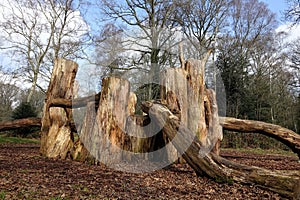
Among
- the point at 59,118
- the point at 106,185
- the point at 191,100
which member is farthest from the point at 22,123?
the point at 106,185

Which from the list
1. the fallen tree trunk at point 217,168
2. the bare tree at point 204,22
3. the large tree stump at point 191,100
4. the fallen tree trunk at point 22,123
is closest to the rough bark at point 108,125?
the fallen tree trunk at point 217,168

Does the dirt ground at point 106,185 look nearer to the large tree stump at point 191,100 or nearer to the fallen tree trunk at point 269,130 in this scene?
the large tree stump at point 191,100

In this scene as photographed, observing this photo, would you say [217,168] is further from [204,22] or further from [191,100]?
[204,22]

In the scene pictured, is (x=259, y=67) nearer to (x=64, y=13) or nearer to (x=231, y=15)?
(x=231, y=15)

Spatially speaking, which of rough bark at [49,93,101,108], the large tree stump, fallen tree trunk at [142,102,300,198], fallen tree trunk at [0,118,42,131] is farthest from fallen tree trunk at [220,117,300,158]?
fallen tree trunk at [0,118,42,131]

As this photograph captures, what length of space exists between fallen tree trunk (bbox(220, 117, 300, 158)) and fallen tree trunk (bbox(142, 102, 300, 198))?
2372 mm

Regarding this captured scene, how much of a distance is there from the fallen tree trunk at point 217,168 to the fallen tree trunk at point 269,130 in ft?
7.78

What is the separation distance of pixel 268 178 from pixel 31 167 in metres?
3.77

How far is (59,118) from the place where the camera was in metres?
6.94

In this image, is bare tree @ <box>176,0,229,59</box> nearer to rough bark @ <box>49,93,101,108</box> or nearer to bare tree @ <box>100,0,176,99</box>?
bare tree @ <box>100,0,176,99</box>

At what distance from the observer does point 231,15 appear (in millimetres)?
20797

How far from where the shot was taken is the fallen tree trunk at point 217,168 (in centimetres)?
379

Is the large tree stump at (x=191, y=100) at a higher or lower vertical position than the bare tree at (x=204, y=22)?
lower

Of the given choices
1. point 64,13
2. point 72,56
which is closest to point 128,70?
point 72,56
